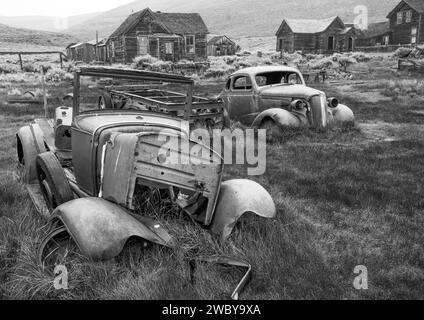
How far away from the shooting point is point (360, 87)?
19.8 m

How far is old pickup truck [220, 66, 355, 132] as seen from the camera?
31.3 feet

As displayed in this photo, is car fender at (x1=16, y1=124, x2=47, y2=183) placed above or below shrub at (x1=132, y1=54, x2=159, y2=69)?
below

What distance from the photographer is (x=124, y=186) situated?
12.1ft

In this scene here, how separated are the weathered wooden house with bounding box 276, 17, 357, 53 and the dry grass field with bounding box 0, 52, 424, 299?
5245 cm

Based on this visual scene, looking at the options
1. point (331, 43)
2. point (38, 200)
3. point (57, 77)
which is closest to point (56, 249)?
point (38, 200)

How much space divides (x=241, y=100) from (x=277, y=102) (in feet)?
3.57

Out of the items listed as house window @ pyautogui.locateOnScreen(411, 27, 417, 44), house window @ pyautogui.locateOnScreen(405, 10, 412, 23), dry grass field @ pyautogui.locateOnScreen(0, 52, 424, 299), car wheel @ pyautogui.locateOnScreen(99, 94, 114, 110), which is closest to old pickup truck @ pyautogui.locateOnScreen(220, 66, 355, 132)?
dry grass field @ pyautogui.locateOnScreen(0, 52, 424, 299)

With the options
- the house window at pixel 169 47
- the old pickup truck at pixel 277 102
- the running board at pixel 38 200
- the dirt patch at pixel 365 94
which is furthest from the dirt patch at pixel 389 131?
the house window at pixel 169 47

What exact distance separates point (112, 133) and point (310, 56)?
44.8m

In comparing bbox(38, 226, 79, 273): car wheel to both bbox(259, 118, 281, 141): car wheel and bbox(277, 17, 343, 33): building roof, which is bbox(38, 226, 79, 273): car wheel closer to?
bbox(259, 118, 281, 141): car wheel

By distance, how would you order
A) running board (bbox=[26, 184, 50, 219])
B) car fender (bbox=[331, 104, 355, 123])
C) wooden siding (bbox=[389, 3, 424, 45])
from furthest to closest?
1. wooden siding (bbox=[389, 3, 424, 45])
2. car fender (bbox=[331, 104, 355, 123])
3. running board (bbox=[26, 184, 50, 219])

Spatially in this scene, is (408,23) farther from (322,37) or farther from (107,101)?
(107,101)
